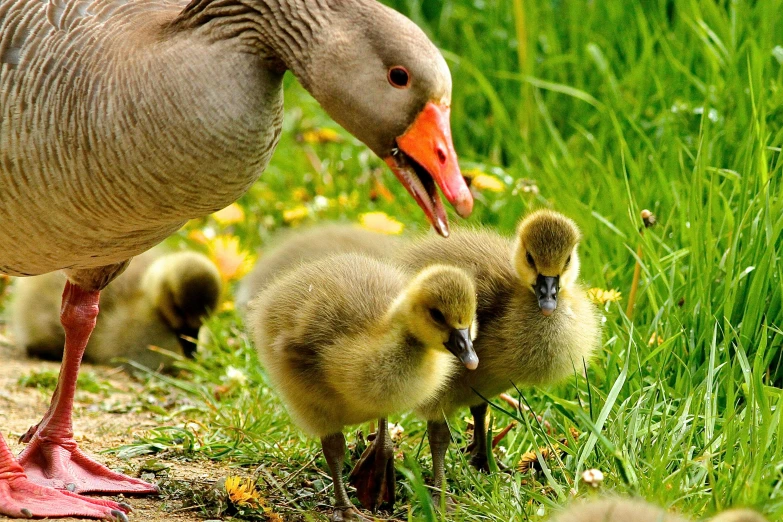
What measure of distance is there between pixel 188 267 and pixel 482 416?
7.87 ft

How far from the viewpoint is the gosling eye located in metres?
4.03

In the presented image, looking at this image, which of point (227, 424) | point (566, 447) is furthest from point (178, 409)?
point (566, 447)

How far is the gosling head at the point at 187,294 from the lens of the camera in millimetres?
6387

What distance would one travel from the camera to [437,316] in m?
4.05

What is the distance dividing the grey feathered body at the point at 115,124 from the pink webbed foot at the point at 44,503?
889mm

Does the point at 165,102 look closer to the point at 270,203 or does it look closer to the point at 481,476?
the point at 481,476

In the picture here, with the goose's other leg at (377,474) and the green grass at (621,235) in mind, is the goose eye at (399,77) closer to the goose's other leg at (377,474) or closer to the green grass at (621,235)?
the green grass at (621,235)

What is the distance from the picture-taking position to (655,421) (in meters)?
4.30

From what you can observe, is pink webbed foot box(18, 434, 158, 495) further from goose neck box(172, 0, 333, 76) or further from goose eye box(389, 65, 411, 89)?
goose eye box(389, 65, 411, 89)

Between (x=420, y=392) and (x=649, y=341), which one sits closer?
(x=420, y=392)

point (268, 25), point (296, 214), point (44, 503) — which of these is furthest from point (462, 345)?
point (296, 214)

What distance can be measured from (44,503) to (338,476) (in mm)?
1112

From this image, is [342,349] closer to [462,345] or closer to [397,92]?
[462,345]

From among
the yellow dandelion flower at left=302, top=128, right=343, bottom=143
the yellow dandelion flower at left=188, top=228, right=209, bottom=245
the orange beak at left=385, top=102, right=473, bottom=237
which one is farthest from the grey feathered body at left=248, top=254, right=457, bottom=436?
the yellow dandelion flower at left=302, top=128, right=343, bottom=143
